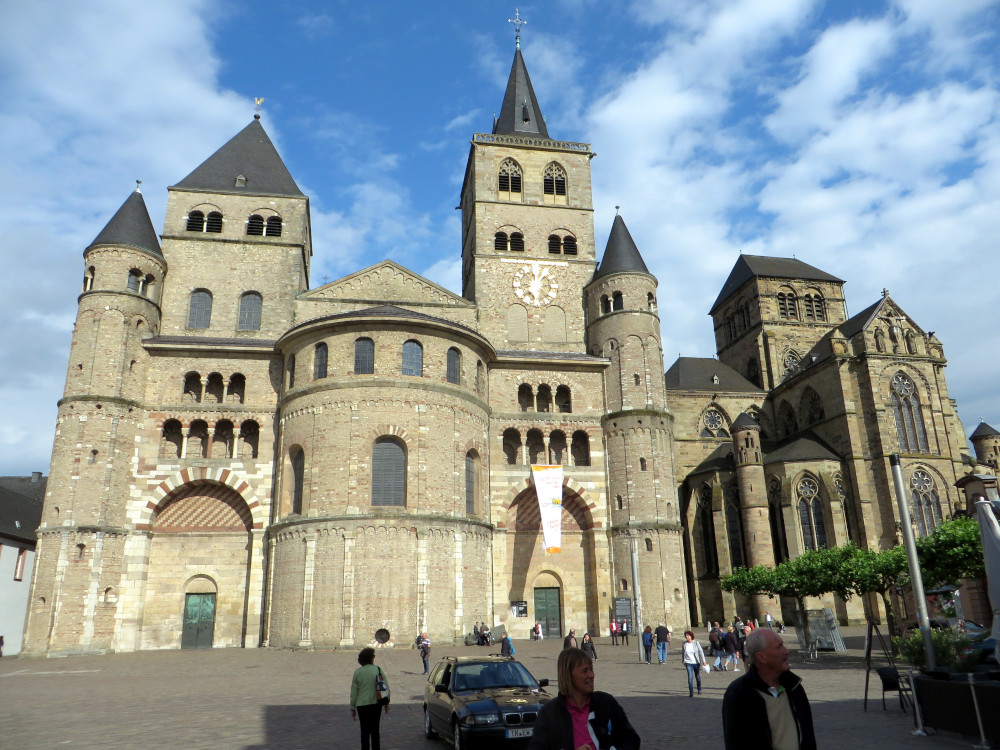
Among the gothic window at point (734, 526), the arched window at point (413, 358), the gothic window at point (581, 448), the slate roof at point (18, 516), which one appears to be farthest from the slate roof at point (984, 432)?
the slate roof at point (18, 516)

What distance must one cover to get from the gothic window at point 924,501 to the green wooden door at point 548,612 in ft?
71.1

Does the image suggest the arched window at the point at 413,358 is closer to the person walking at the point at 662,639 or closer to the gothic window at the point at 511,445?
the gothic window at the point at 511,445

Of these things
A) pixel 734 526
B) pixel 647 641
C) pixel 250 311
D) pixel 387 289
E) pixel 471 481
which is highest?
pixel 387 289

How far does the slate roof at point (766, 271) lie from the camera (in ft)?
197

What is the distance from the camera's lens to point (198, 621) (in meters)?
32.3

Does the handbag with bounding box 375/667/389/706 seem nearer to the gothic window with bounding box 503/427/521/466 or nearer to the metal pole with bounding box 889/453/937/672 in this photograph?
the metal pole with bounding box 889/453/937/672

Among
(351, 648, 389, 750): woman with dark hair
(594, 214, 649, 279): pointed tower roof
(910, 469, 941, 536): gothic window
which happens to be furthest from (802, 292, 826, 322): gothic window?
(351, 648, 389, 750): woman with dark hair

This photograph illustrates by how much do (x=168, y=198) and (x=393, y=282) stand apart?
43.9 ft

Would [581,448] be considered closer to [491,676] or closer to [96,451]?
[96,451]

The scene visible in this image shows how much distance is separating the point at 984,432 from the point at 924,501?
1185 cm

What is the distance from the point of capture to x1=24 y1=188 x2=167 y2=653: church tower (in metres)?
29.7

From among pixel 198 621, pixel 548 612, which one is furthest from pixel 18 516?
pixel 548 612

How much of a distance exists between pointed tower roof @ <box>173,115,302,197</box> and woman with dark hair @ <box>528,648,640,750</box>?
4055cm

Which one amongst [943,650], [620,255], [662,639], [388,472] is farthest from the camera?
[620,255]
